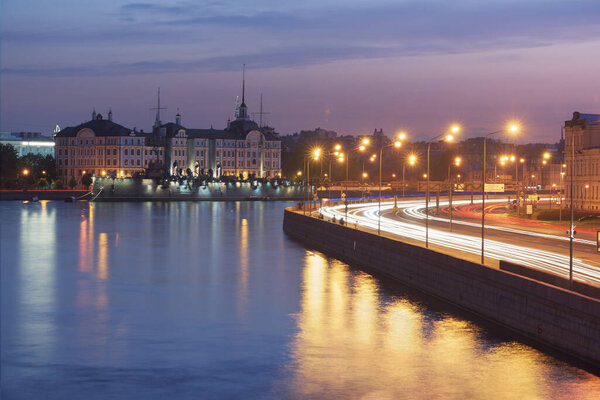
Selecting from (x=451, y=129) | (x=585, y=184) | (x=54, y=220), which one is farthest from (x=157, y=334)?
(x=54, y=220)

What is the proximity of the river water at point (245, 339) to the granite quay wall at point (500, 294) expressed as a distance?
0.77 metres

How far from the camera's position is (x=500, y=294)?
34031 millimetres

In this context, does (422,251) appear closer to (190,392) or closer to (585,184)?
(190,392)

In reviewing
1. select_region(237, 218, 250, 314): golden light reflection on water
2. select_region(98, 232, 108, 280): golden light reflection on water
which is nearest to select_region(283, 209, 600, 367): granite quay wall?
select_region(237, 218, 250, 314): golden light reflection on water

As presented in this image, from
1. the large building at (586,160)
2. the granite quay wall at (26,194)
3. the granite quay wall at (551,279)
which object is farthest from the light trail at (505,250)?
the granite quay wall at (26,194)

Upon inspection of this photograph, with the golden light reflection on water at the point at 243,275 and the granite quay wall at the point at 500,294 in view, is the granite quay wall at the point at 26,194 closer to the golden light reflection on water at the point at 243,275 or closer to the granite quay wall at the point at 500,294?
the golden light reflection on water at the point at 243,275

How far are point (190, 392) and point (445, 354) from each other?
10.3 m

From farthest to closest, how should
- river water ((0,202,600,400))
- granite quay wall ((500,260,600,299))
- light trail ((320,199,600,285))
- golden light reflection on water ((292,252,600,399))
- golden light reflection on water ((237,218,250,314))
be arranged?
1. golden light reflection on water ((237,218,250,314))
2. light trail ((320,199,600,285))
3. granite quay wall ((500,260,600,299))
4. river water ((0,202,600,400))
5. golden light reflection on water ((292,252,600,399))

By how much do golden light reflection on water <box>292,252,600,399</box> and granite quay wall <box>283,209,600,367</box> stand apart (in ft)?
2.82

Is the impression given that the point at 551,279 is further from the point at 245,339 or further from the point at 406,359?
the point at 245,339

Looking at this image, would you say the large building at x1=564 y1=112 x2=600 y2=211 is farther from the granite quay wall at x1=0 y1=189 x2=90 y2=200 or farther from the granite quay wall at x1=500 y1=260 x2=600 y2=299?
the granite quay wall at x1=0 y1=189 x2=90 y2=200

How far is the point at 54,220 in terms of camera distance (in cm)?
11850

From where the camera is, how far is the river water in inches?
1135

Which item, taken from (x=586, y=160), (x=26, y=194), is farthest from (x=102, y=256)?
(x=26, y=194)
